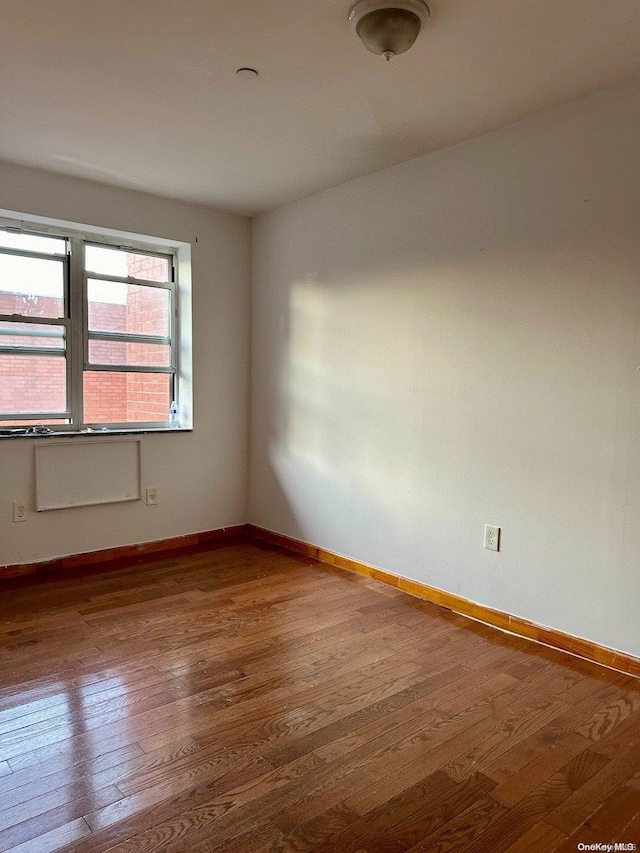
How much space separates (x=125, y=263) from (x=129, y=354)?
640 millimetres

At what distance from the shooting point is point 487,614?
300 centimetres

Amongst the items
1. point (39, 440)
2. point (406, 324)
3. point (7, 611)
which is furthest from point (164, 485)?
point (406, 324)

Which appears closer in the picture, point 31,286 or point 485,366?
point 485,366

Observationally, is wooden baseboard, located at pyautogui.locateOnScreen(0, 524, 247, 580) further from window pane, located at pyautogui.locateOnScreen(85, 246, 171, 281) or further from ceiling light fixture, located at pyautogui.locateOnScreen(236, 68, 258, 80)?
ceiling light fixture, located at pyautogui.locateOnScreen(236, 68, 258, 80)

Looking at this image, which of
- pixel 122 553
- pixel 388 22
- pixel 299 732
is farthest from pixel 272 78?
pixel 122 553

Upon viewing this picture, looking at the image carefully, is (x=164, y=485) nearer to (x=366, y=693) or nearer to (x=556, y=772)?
(x=366, y=693)

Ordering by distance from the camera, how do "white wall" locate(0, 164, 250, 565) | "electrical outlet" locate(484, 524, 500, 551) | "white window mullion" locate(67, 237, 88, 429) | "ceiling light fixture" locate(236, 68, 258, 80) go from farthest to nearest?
"white window mullion" locate(67, 237, 88, 429)
"white wall" locate(0, 164, 250, 565)
"electrical outlet" locate(484, 524, 500, 551)
"ceiling light fixture" locate(236, 68, 258, 80)

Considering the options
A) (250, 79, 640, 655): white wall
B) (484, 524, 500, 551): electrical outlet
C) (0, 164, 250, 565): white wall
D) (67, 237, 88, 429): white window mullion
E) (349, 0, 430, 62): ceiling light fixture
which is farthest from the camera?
(67, 237, 88, 429): white window mullion

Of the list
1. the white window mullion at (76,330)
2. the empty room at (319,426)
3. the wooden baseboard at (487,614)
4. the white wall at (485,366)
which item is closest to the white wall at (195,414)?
the empty room at (319,426)

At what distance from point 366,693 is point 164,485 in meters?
2.41

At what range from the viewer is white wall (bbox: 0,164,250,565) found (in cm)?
359

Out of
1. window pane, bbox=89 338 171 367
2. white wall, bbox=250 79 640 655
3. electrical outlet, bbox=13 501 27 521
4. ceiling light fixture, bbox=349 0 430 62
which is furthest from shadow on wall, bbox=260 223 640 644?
electrical outlet, bbox=13 501 27 521

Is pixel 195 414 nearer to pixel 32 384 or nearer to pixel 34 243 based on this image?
pixel 32 384

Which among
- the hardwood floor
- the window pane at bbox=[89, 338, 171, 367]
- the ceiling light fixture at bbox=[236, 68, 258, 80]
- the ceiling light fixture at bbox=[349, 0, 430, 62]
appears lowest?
the hardwood floor
